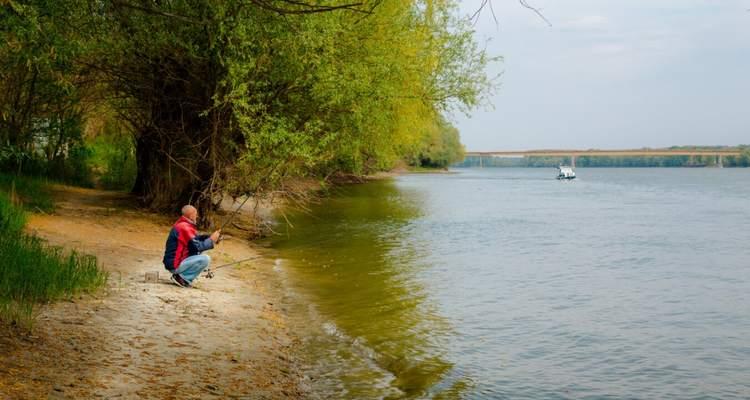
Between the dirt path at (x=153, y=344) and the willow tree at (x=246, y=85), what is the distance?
19.0 feet

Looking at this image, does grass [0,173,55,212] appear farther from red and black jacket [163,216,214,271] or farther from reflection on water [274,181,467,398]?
red and black jacket [163,216,214,271]

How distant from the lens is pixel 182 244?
12.9 meters

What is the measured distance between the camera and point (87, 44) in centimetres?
2020

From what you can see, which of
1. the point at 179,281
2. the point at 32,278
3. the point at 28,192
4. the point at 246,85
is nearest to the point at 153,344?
the point at 32,278

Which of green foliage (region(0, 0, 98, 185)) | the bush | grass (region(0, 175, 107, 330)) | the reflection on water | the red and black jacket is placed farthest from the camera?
the bush

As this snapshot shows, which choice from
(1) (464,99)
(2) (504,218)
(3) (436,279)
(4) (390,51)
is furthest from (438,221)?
(3) (436,279)

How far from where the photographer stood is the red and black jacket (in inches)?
505

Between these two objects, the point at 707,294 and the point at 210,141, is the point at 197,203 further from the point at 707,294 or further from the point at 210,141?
the point at 707,294

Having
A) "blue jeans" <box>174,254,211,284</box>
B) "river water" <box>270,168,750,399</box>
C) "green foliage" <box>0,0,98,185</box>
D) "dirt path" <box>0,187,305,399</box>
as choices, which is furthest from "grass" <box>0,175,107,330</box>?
"river water" <box>270,168,750,399</box>

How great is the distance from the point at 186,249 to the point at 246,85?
25.6 ft

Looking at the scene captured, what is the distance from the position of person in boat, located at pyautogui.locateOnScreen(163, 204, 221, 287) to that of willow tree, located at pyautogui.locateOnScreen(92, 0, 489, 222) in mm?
6733

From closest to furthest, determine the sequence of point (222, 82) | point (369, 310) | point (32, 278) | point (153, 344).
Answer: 1. point (153, 344)
2. point (32, 278)
3. point (369, 310)
4. point (222, 82)

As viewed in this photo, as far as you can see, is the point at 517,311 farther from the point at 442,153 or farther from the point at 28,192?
the point at 442,153

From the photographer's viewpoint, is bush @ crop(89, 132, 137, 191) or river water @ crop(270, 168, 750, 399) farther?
bush @ crop(89, 132, 137, 191)
